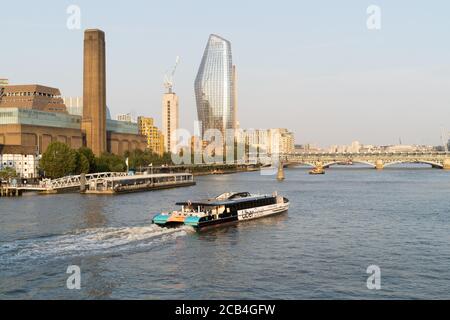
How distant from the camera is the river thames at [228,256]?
86.7 ft

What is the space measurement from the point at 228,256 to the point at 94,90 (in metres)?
120

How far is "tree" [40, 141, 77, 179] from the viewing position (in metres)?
106

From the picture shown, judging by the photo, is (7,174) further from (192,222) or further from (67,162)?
(192,222)

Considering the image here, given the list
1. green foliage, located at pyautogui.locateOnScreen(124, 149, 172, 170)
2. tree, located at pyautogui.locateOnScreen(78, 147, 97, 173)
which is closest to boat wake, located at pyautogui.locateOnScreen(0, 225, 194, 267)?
tree, located at pyautogui.locateOnScreen(78, 147, 97, 173)

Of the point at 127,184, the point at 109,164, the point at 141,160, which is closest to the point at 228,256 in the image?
the point at 127,184

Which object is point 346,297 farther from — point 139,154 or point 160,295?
point 139,154

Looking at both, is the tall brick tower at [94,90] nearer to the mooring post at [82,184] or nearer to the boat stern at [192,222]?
the mooring post at [82,184]

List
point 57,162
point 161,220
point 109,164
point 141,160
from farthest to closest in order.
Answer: point 141,160
point 109,164
point 57,162
point 161,220

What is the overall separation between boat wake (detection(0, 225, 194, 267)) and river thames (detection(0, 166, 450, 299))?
0.23ft

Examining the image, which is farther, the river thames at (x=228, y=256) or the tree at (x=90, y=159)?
the tree at (x=90, y=159)

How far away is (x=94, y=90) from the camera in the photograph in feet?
482

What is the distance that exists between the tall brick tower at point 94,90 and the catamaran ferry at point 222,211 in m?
92.5

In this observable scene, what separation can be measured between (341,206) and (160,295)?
1814 inches

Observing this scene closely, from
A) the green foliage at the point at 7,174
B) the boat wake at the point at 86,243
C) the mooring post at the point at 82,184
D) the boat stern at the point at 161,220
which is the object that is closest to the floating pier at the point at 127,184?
the mooring post at the point at 82,184
